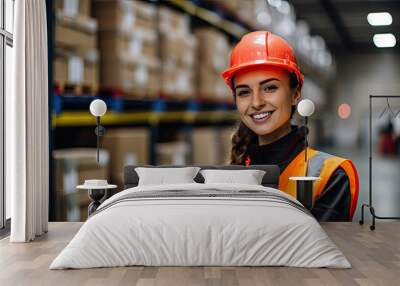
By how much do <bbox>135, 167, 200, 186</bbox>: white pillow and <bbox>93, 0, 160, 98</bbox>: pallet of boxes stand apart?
30.9 inches

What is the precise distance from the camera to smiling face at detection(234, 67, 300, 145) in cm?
596

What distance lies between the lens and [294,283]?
141 inches

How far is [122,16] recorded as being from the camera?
229 inches

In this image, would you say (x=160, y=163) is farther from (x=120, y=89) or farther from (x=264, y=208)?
(x=264, y=208)

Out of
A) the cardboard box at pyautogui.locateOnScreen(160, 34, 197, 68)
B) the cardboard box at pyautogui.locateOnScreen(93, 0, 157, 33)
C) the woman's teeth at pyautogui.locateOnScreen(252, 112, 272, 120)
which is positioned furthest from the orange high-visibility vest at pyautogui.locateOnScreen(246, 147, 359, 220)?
the cardboard box at pyautogui.locateOnScreen(93, 0, 157, 33)

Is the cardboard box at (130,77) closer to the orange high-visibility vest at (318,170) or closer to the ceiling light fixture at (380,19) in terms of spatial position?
the orange high-visibility vest at (318,170)

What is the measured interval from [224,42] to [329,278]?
325cm

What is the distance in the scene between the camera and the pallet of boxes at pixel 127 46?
5754 mm

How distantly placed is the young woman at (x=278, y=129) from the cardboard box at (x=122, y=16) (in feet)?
3.17

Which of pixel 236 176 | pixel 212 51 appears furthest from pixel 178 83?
pixel 236 176

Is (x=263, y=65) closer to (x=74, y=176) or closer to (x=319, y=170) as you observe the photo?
(x=319, y=170)

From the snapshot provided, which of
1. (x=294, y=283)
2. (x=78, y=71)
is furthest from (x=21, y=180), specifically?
(x=294, y=283)

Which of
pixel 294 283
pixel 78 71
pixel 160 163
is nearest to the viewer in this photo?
pixel 294 283

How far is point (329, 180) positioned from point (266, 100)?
40.1 inches
